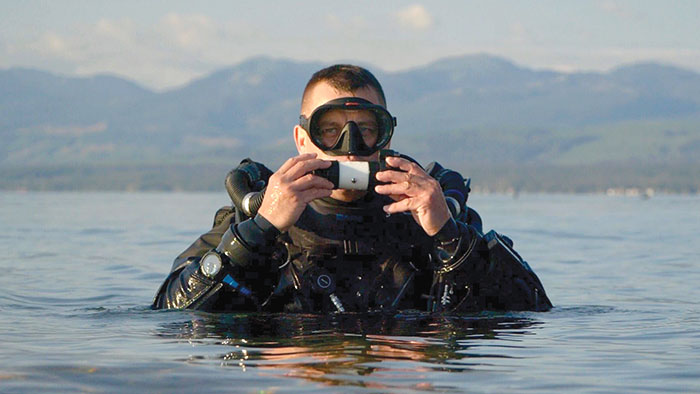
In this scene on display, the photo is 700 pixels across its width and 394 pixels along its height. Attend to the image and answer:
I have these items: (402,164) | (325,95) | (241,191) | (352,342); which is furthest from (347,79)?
(352,342)

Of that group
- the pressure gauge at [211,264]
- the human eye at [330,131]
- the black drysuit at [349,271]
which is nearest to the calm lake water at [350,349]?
the black drysuit at [349,271]

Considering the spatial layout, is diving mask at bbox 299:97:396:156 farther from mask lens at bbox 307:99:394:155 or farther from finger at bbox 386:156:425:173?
finger at bbox 386:156:425:173

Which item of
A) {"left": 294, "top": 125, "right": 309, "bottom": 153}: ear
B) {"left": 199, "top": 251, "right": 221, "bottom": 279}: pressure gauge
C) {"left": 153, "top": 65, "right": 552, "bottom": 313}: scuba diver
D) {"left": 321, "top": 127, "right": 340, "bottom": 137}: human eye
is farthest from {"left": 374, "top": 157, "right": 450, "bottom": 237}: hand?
{"left": 199, "top": 251, "right": 221, "bottom": 279}: pressure gauge

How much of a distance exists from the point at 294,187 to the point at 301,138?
91cm

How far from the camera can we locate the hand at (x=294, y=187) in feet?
18.4

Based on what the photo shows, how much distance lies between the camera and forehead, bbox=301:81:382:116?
6.36 meters

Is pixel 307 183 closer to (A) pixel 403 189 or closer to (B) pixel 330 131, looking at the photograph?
(A) pixel 403 189

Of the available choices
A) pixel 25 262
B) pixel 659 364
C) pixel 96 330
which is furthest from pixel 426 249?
pixel 25 262

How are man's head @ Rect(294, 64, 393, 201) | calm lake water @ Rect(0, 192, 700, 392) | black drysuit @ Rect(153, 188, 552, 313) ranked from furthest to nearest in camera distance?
1. black drysuit @ Rect(153, 188, 552, 313)
2. man's head @ Rect(294, 64, 393, 201)
3. calm lake water @ Rect(0, 192, 700, 392)

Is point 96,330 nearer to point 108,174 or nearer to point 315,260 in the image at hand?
point 315,260

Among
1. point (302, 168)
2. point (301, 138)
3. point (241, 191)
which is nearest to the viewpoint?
point (302, 168)

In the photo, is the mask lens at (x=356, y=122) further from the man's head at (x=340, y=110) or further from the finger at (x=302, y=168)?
the finger at (x=302, y=168)

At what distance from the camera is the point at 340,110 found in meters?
6.18

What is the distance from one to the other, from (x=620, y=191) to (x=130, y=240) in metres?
133
